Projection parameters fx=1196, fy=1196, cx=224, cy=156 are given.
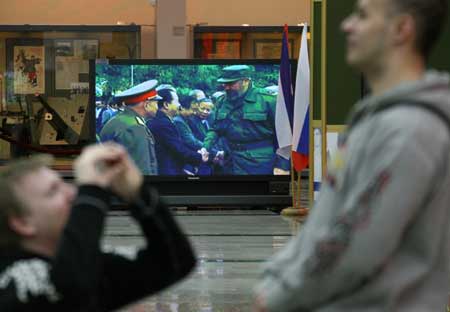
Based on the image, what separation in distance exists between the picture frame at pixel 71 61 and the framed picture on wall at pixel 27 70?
308 millimetres

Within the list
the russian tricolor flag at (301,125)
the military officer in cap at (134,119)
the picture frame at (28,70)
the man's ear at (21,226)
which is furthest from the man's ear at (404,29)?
the picture frame at (28,70)

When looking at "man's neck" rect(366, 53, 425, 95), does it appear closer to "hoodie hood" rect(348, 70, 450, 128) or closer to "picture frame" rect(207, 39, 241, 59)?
"hoodie hood" rect(348, 70, 450, 128)

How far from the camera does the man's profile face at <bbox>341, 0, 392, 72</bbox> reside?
2613 mm

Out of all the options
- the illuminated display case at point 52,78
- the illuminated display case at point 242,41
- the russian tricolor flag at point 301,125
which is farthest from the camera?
the illuminated display case at point 242,41

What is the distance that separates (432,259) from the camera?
2.55 m

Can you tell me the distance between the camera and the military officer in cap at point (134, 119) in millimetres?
17812

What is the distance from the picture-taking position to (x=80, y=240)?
2.79m

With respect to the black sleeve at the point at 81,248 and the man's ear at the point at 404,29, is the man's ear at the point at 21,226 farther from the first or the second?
the man's ear at the point at 404,29

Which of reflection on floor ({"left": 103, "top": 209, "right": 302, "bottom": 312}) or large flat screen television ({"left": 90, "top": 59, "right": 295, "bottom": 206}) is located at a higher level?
large flat screen television ({"left": 90, "top": 59, "right": 295, "bottom": 206})

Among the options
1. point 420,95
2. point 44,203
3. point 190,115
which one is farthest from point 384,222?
point 190,115

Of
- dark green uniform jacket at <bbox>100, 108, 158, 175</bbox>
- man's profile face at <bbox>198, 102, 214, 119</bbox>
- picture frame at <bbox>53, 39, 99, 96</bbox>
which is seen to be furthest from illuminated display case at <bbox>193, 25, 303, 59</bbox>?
dark green uniform jacket at <bbox>100, 108, 158, 175</bbox>

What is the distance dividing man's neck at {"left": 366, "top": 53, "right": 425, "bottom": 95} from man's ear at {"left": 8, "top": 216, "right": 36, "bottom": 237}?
928 millimetres

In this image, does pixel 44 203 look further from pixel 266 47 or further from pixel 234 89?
pixel 266 47

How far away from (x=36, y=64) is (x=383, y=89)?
79.7ft
